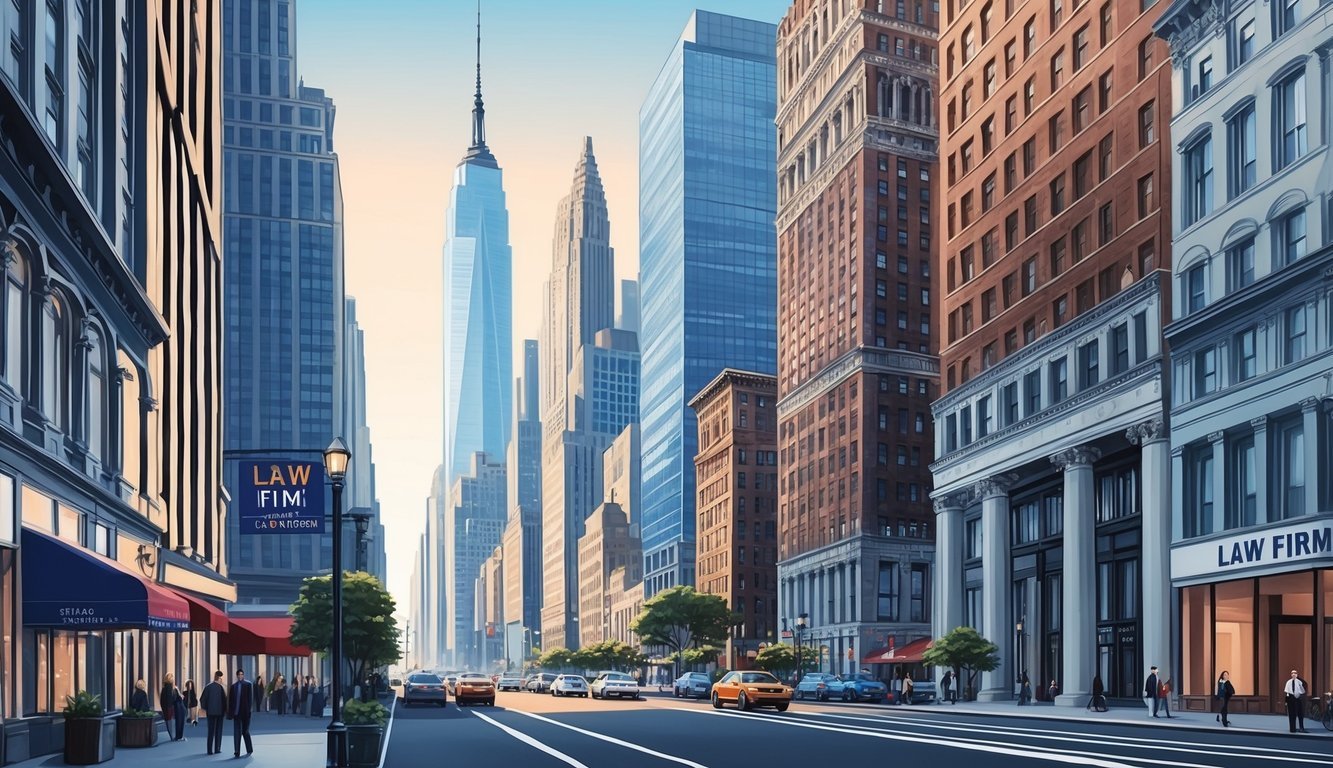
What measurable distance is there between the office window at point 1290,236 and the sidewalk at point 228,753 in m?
36.5

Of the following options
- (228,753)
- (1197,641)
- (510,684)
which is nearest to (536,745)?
(228,753)

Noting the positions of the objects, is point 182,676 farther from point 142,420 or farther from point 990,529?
point 990,529

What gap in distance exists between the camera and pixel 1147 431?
6284 centimetres

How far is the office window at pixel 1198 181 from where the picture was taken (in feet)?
196

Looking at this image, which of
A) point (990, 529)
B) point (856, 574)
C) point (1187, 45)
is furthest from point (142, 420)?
point (856, 574)

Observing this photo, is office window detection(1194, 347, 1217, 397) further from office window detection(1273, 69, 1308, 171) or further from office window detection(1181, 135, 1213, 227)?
office window detection(1273, 69, 1308, 171)

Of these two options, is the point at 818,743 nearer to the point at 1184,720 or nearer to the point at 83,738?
the point at 83,738

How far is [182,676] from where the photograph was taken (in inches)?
2034

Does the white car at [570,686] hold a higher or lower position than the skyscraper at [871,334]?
lower

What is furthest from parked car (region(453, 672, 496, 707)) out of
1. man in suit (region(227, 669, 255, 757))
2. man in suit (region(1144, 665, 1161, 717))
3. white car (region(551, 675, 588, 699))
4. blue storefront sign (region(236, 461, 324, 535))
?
blue storefront sign (region(236, 461, 324, 535))

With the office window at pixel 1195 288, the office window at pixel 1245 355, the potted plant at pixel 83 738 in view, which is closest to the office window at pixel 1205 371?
the office window at pixel 1245 355

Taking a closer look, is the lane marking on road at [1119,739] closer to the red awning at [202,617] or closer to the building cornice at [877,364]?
the red awning at [202,617]

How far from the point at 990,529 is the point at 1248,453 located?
26089 millimetres

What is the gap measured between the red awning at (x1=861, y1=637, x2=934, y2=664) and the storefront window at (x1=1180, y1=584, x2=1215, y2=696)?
45603 millimetres
